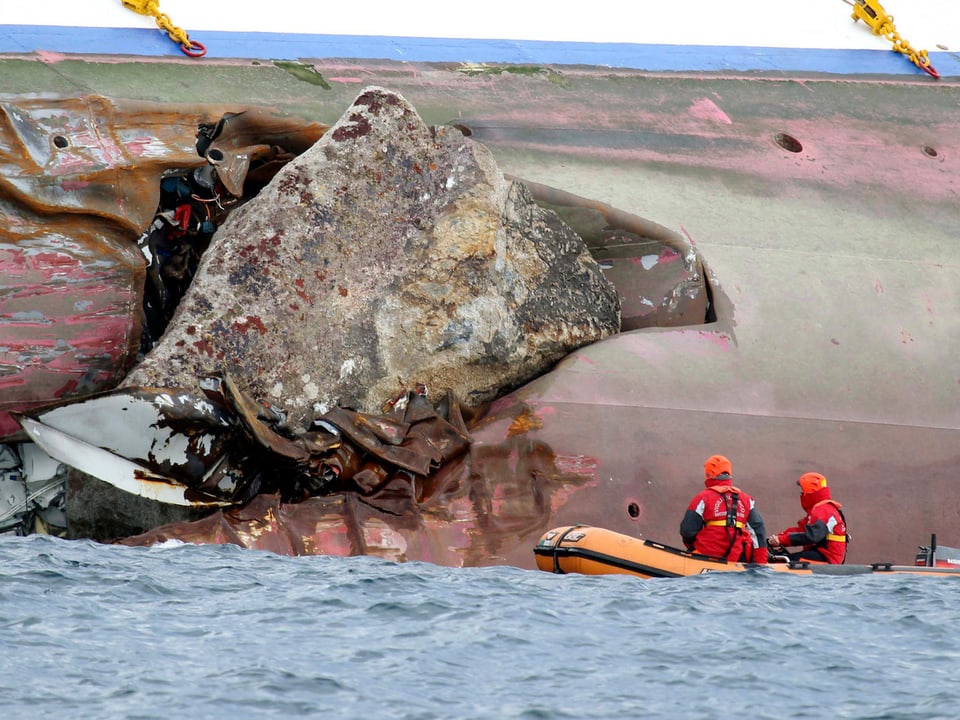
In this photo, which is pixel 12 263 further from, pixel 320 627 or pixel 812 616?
pixel 812 616

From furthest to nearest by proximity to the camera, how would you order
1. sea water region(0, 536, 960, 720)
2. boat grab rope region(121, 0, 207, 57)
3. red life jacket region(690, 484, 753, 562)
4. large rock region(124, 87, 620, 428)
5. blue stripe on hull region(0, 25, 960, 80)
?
1. boat grab rope region(121, 0, 207, 57)
2. blue stripe on hull region(0, 25, 960, 80)
3. large rock region(124, 87, 620, 428)
4. red life jacket region(690, 484, 753, 562)
5. sea water region(0, 536, 960, 720)

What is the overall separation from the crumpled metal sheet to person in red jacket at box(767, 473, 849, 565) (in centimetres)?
490

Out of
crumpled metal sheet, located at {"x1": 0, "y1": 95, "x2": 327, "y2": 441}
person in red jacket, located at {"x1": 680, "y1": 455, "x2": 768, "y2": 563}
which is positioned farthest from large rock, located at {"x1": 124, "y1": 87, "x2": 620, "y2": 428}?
person in red jacket, located at {"x1": 680, "y1": 455, "x2": 768, "y2": 563}

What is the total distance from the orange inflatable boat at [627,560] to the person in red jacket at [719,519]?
129 millimetres

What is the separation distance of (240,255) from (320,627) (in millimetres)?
3526

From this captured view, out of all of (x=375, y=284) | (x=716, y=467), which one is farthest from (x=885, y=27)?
(x=375, y=284)

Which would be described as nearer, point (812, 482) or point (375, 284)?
point (812, 482)

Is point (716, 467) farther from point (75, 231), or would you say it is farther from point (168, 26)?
point (168, 26)

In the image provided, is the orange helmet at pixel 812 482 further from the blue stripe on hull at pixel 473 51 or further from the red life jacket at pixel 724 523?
the blue stripe on hull at pixel 473 51

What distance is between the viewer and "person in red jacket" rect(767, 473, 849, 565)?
10.6m

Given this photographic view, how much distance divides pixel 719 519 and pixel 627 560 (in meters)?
0.75

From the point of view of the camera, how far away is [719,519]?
10352 millimetres

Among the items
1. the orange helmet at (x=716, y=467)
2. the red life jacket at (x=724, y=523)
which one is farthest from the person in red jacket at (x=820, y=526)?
the orange helmet at (x=716, y=467)

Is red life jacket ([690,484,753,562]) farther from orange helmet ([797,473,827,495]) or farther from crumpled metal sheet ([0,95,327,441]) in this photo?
crumpled metal sheet ([0,95,327,441])
